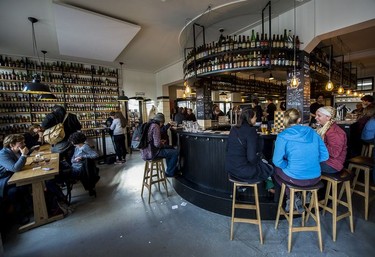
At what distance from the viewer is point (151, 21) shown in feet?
13.2

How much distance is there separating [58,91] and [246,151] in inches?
278

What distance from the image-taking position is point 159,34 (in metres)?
4.71

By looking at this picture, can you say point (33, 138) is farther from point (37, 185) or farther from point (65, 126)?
point (37, 185)

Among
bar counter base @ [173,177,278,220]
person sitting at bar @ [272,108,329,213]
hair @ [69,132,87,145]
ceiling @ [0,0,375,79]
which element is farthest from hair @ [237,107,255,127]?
hair @ [69,132,87,145]

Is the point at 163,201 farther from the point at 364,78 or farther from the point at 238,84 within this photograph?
the point at 364,78

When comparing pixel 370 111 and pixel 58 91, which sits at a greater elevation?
pixel 58 91

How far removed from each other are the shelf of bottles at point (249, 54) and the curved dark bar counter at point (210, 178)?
1499 millimetres

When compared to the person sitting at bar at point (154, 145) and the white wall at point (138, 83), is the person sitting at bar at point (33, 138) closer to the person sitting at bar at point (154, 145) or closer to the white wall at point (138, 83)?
the person sitting at bar at point (154, 145)

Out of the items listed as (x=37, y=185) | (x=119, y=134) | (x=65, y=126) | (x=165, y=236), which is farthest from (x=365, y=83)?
(x=37, y=185)

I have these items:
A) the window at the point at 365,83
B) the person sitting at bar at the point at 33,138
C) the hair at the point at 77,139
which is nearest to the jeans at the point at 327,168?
the hair at the point at 77,139

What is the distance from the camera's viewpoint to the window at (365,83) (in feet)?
28.6

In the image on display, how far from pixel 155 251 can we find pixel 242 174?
1.32 meters

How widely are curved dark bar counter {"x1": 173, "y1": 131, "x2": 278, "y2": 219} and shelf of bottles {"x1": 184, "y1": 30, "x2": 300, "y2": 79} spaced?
150 cm

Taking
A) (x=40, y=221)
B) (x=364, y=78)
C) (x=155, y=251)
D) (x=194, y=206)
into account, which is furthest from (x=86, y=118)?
(x=364, y=78)
